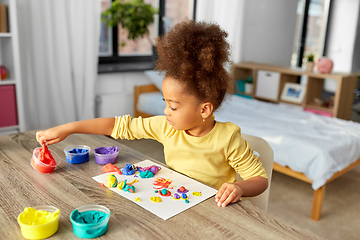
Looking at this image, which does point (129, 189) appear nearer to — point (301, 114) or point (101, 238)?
point (101, 238)

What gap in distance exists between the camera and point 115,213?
2.71ft

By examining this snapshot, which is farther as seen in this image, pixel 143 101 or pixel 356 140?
pixel 143 101

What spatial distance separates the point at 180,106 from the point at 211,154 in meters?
0.20

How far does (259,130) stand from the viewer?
7.73 feet

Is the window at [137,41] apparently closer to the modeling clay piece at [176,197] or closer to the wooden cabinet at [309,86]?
the wooden cabinet at [309,86]

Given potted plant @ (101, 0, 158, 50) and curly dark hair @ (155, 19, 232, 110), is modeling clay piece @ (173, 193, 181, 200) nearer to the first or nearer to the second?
A: curly dark hair @ (155, 19, 232, 110)

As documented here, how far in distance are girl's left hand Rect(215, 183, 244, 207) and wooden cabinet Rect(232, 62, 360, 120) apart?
2.45m

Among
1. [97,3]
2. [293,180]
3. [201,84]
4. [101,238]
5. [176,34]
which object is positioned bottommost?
[293,180]

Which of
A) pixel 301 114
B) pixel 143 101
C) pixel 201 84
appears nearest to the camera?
pixel 201 84

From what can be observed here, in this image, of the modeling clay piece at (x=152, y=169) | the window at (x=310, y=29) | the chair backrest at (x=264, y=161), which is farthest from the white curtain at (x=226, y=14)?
the modeling clay piece at (x=152, y=169)

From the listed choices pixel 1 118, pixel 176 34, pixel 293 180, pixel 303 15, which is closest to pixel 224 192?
pixel 176 34

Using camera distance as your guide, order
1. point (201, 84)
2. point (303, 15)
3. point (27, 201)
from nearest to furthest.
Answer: point (27, 201) < point (201, 84) < point (303, 15)

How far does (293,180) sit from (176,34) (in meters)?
1.94

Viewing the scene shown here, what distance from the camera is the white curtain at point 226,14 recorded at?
369cm
